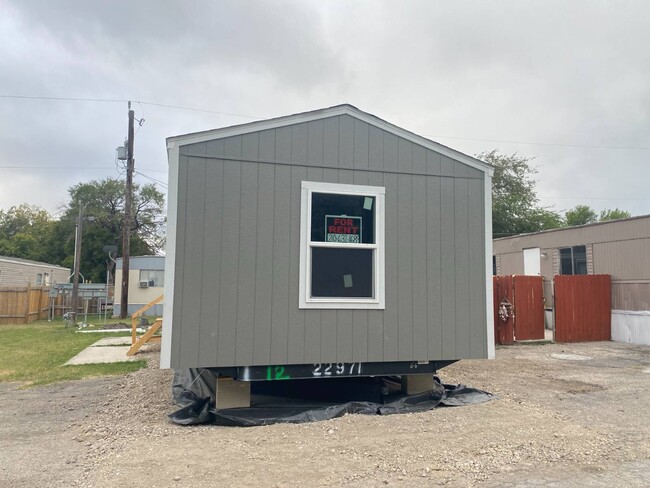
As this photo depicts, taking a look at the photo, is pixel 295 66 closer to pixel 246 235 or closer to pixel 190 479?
pixel 246 235

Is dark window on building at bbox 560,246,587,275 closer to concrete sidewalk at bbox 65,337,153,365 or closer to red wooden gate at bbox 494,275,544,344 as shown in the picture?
red wooden gate at bbox 494,275,544,344

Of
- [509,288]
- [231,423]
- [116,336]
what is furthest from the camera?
[116,336]

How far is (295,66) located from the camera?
1212 cm

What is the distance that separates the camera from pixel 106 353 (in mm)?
9258

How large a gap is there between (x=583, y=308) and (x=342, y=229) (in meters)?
9.68

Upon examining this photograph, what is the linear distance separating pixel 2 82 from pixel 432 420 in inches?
655

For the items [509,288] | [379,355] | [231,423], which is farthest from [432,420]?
[509,288]

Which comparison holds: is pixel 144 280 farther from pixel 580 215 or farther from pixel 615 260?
pixel 580 215

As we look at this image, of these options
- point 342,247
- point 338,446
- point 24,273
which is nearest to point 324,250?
point 342,247

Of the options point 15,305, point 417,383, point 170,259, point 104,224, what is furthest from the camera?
point 104,224

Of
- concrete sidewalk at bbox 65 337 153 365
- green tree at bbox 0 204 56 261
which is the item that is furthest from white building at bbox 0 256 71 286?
green tree at bbox 0 204 56 261

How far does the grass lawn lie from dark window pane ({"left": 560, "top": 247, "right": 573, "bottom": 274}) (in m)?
12.2

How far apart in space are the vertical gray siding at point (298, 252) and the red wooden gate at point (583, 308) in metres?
7.75

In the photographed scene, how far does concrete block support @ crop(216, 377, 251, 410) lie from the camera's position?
15.3ft
